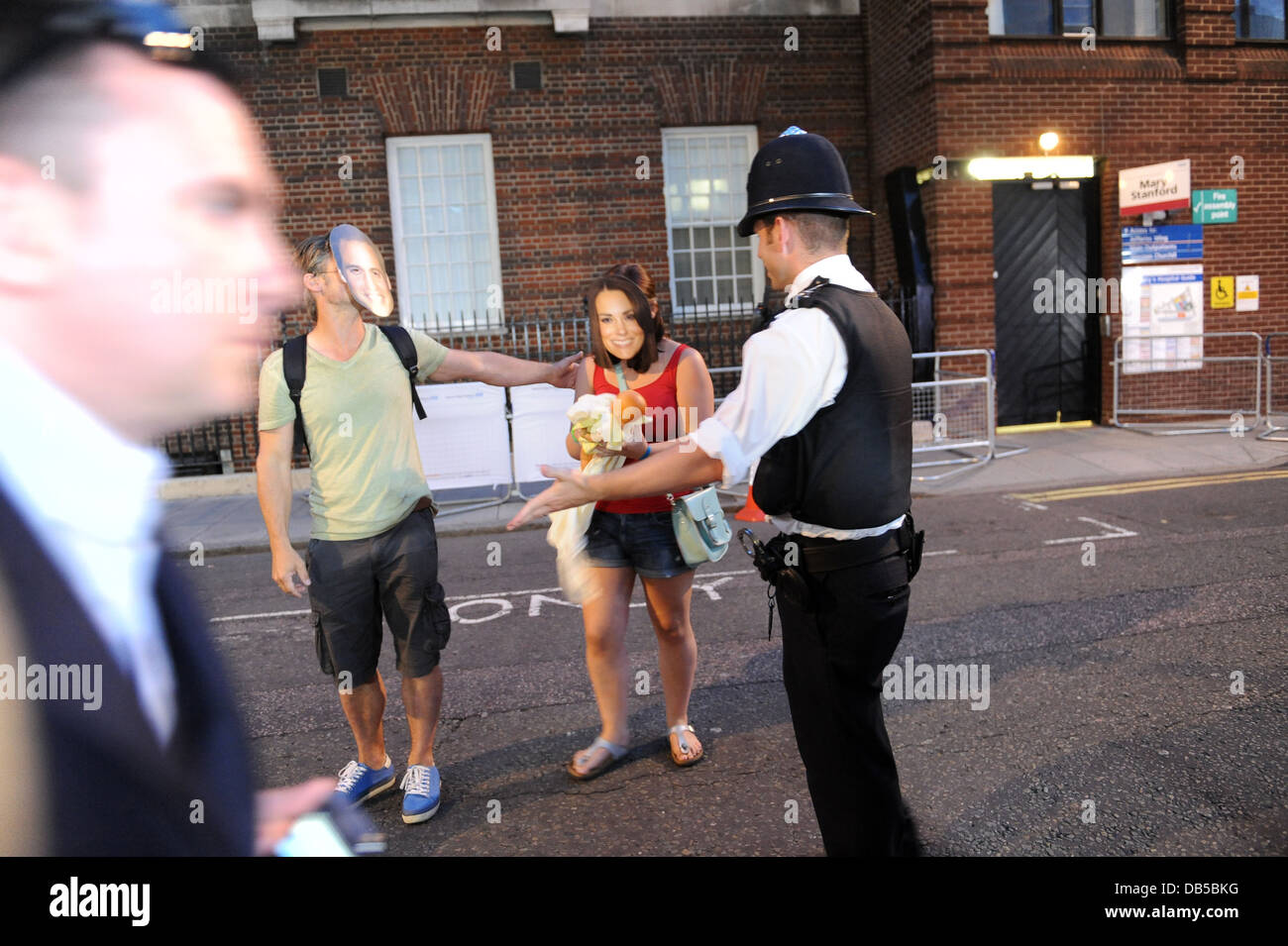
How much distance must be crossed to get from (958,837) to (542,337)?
1047 cm

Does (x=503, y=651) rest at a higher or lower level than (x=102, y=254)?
lower

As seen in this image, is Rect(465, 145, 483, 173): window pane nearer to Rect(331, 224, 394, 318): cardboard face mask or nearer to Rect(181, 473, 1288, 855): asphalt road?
Rect(181, 473, 1288, 855): asphalt road

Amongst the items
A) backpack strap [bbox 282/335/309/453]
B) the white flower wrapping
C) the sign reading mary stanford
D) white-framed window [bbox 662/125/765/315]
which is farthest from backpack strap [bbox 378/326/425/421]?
the sign reading mary stanford

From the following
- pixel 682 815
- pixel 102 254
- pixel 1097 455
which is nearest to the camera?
pixel 102 254

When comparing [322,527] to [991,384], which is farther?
[991,384]

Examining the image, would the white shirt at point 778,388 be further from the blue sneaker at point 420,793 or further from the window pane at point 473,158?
the window pane at point 473,158

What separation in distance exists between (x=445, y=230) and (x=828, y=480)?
38.5 ft

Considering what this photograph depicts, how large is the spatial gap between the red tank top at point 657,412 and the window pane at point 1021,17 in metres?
11.0

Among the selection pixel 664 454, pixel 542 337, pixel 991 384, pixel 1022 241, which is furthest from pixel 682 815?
pixel 1022 241

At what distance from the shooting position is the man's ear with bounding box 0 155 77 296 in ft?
2.26

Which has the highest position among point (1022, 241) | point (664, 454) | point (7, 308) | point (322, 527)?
point (1022, 241)

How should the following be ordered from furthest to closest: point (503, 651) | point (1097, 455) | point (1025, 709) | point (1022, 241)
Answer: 1. point (1022, 241)
2. point (1097, 455)
3. point (503, 651)
4. point (1025, 709)

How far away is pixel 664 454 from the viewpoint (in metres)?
2.52
